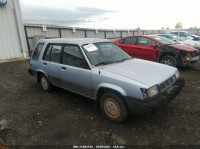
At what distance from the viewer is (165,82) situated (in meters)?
2.85

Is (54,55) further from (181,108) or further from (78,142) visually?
(181,108)

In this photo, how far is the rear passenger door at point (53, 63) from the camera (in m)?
3.88

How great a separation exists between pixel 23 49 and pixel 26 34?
4.09 feet

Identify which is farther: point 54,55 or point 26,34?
point 26,34

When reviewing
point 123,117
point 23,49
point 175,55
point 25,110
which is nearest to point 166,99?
point 123,117

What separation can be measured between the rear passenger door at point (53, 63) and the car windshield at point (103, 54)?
92 cm

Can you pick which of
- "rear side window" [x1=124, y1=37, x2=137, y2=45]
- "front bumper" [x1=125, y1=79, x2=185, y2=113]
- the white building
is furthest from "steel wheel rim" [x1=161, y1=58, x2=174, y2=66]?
the white building

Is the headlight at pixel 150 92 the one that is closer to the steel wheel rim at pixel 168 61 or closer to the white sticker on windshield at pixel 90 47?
the white sticker on windshield at pixel 90 47

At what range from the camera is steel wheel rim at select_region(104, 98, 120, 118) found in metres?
2.87

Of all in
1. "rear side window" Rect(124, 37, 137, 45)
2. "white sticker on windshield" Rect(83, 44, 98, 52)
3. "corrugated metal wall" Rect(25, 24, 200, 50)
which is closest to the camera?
"white sticker on windshield" Rect(83, 44, 98, 52)

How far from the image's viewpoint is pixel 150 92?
249 cm

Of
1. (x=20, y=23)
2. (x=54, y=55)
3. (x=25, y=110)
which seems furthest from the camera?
(x=20, y=23)

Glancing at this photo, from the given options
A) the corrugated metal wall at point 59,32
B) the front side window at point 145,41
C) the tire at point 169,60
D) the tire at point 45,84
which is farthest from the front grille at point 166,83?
the corrugated metal wall at point 59,32

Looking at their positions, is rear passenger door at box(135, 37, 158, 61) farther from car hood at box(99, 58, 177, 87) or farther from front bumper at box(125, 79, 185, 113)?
front bumper at box(125, 79, 185, 113)
